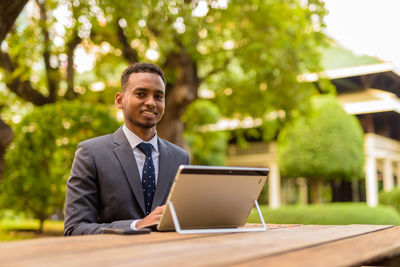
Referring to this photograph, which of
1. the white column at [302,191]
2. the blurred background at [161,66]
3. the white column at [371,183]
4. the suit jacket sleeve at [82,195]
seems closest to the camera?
the suit jacket sleeve at [82,195]

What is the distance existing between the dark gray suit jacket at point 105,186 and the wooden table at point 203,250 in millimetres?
777

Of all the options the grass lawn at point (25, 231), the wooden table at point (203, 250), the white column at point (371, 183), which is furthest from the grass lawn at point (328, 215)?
the wooden table at point (203, 250)

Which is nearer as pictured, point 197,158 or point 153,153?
point 153,153

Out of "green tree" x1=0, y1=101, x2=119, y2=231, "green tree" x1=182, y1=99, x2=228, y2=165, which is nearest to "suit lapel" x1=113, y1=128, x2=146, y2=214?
"green tree" x1=0, y1=101, x2=119, y2=231

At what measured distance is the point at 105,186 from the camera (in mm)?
2936

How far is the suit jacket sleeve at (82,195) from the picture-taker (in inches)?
108

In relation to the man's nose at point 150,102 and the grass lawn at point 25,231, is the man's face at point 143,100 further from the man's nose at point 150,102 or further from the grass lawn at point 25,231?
the grass lawn at point 25,231

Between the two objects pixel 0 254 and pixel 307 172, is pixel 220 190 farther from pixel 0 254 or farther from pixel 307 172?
pixel 307 172

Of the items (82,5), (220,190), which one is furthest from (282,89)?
(220,190)

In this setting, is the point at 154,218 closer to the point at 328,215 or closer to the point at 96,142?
the point at 96,142

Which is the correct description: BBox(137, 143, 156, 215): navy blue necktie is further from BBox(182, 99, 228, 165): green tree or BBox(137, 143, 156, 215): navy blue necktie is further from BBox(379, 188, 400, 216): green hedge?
BBox(379, 188, 400, 216): green hedge

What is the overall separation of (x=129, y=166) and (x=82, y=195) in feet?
1.13

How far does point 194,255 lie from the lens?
5.12 ft

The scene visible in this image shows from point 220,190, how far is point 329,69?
822 inches
